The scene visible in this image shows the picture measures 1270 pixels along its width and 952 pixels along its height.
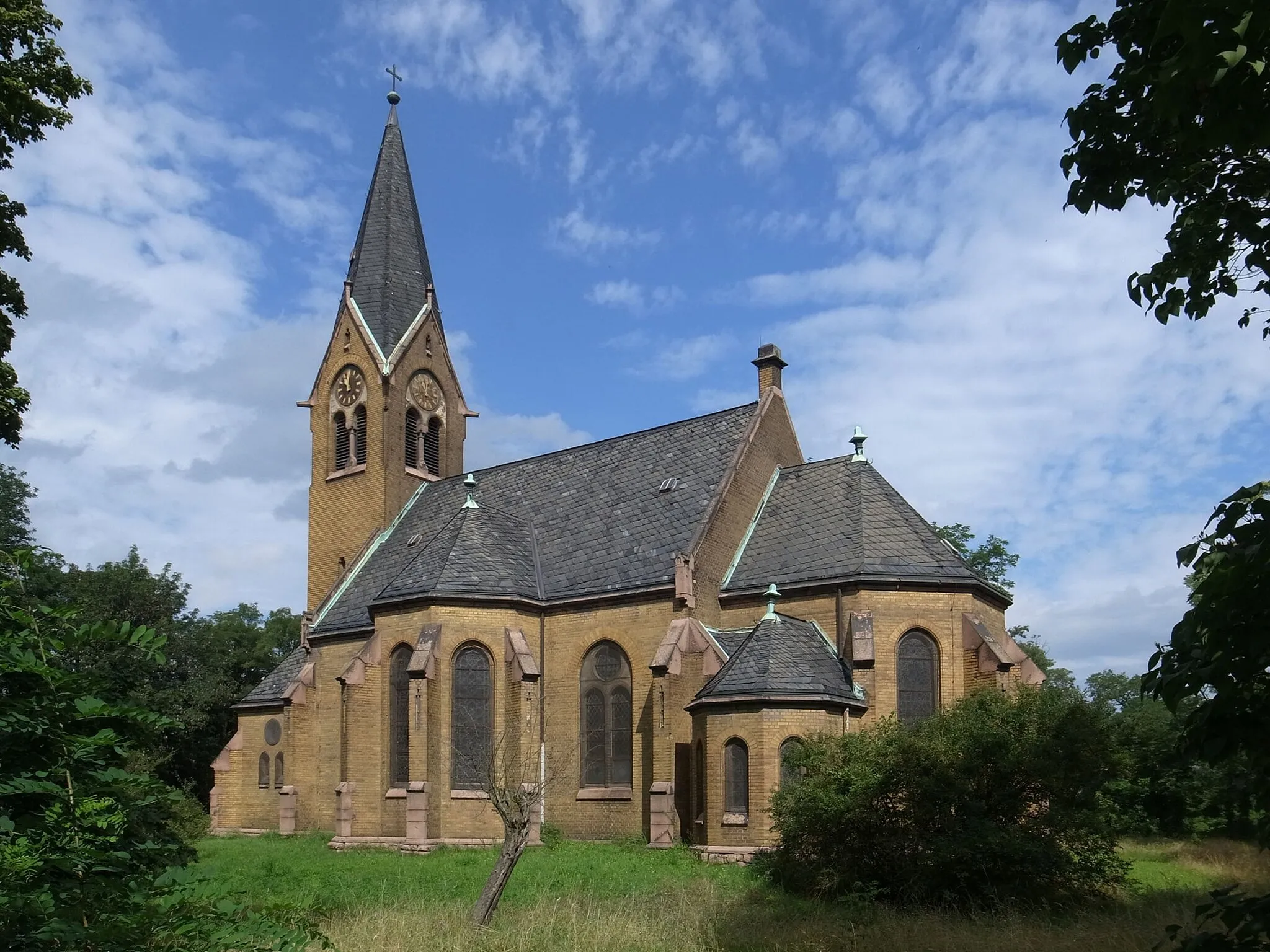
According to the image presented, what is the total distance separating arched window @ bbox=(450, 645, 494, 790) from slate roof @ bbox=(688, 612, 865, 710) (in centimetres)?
635

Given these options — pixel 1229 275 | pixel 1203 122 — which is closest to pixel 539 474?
pixel 1229 275

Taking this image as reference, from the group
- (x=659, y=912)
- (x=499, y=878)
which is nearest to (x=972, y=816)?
(x=659, y=912)

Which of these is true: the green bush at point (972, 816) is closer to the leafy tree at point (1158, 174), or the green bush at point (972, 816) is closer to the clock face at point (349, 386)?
the leafy tree at point (1158, 174)

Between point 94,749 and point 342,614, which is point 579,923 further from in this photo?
point 342,614

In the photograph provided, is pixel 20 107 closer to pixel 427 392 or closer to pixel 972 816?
pixel 972 816

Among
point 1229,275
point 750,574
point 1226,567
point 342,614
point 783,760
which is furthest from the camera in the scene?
point 342,614

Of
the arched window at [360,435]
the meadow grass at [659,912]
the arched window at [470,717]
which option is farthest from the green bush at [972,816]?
the arched window at [360,435]

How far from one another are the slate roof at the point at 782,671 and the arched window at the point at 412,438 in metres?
17.4

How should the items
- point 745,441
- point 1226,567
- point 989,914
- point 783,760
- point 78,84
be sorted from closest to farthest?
point 1226,567 → point 989,914 → point 78,84 → point 783,760 → point 745,441

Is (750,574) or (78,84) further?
(750,574)

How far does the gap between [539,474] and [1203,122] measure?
32797 millimetres

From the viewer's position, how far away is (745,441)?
3238 cm

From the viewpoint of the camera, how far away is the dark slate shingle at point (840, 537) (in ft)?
92.5

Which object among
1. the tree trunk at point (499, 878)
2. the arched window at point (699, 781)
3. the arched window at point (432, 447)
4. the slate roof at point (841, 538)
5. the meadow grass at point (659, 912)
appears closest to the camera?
the meadow grass at point (659, 912)
